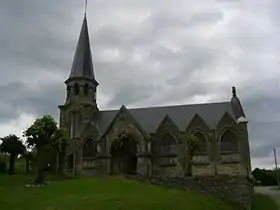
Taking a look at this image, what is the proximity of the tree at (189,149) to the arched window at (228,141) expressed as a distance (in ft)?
11.1

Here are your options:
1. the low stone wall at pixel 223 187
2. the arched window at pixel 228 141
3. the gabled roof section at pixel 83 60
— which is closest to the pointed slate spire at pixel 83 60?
the gabled roof section at pixel 83 60

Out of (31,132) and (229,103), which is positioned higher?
(229,103)

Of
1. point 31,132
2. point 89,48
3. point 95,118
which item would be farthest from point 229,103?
point 31,132

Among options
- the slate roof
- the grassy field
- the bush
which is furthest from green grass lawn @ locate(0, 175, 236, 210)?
the bush

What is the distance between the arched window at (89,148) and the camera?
164 feet

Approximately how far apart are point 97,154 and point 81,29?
21538 mm

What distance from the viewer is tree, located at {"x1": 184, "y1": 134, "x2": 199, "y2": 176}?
4388cm

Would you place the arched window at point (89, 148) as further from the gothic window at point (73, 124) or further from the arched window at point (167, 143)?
the arched window at point (167, 143)

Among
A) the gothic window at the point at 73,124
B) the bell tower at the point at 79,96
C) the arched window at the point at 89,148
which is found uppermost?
the bell tower at the point at 79,96

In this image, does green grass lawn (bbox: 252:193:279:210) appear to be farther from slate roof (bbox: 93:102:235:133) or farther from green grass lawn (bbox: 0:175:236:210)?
slate roof (bbox: 93:102:235:133)

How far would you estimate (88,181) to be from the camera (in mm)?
36656

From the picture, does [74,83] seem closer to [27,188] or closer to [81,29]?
[81,29]

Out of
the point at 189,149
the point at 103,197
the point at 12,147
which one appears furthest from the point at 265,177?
the point at 103,197

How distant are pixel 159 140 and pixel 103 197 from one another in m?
20.2
